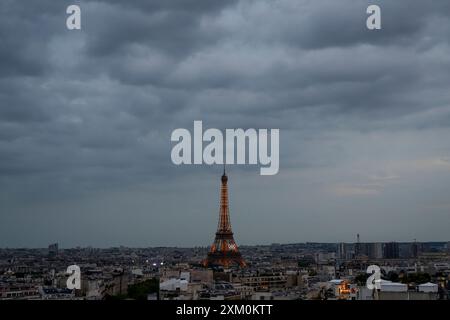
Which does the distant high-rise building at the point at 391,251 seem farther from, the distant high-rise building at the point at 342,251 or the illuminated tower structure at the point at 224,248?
the illuminated tower structure at the point at 224,248

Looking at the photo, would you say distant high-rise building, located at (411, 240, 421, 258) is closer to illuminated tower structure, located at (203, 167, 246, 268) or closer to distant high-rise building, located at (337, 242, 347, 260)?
distant high-rise building, located at (337, 242, 347, 260)

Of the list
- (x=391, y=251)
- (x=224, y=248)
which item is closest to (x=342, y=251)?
(x=391, y=251)

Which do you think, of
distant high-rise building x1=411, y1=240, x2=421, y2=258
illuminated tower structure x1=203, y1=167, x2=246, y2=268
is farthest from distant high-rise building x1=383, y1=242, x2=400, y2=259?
illuminated tower structure x1=203, y1=167, x2=246, y2=268

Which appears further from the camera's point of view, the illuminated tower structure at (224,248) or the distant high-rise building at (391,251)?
the distant high-rise building at (391,251)

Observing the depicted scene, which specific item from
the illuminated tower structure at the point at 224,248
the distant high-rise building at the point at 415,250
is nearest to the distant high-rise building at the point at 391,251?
the distant high-rise building at the point at 415,250

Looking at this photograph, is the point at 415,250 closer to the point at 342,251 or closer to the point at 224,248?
the point at 342,251
